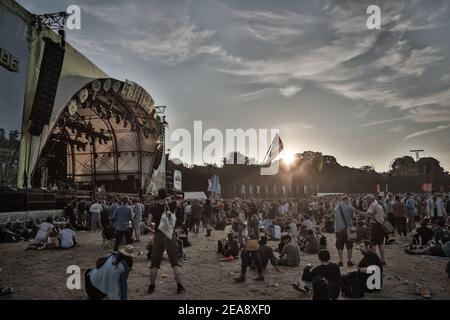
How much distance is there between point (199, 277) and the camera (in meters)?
7.34

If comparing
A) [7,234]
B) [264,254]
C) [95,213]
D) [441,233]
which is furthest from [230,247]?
[95,213]

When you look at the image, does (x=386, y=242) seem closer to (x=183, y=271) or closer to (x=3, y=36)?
(x=183, y=271)

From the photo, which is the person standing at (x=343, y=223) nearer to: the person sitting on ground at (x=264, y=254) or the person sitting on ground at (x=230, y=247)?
the person sitting on ground at (x=264, y=254)

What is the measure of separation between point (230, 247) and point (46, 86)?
12.5m

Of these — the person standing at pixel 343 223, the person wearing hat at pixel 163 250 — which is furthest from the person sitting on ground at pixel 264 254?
the person wearing hat at pixel 163 250

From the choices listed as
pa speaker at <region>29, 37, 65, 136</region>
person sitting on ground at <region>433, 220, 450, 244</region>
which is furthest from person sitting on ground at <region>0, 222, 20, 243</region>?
person sitting on ground at <region>433, 220, 450, 244</region>

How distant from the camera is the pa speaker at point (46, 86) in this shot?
51.9 feet

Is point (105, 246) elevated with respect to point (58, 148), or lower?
lower

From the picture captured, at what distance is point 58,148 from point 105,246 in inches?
762

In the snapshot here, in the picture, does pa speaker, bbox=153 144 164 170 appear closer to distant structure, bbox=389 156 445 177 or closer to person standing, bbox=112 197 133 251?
person standing, bbox=112 197 133 251

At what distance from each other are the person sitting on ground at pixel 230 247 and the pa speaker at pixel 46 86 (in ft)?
37.6

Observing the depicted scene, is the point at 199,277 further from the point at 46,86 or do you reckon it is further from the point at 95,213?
the point at 46,86

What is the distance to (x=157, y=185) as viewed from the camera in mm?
31781
